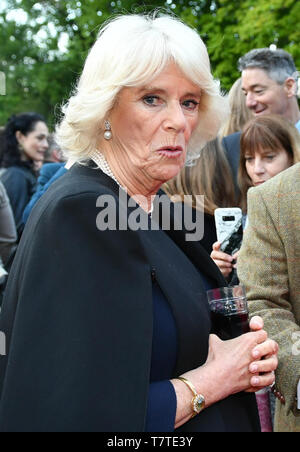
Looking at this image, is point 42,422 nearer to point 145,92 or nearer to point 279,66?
point 145,92

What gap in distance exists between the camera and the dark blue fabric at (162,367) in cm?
176

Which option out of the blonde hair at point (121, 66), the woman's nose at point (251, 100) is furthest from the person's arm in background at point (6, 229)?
the blonde hair at point (121, 66)

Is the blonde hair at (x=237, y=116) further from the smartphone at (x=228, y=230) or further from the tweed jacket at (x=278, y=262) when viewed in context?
the tweed jacket at (x=278, y=262)

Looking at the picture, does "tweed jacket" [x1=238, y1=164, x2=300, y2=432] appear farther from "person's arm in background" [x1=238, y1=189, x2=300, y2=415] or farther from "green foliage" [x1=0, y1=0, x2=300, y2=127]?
"green foliage" [x1=0, y1=0, x2=300, y2=127]

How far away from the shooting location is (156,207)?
7.61ft

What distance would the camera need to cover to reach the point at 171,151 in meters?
2.11

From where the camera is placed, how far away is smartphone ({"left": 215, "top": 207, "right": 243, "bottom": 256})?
3338mm

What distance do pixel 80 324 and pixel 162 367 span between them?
0.31 m

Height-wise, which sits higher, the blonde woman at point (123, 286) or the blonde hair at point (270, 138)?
the blonde hair at point (270, 138)

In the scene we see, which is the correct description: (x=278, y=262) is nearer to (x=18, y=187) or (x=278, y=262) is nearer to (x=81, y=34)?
(x=18, y=187)

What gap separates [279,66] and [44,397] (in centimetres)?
412

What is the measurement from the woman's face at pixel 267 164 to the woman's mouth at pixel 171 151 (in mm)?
1818
